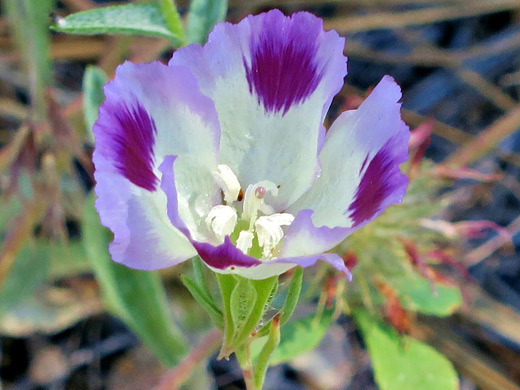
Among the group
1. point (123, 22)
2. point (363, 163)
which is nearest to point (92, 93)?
point (123, 22)

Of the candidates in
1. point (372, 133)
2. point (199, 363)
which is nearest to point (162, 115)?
point (372, 133)

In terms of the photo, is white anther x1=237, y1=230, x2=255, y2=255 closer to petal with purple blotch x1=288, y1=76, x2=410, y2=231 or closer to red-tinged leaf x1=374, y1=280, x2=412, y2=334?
petal with purple blotch x1=288, y1=76, x2=410, y2=231

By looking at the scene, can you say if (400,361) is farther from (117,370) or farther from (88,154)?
(88,154)

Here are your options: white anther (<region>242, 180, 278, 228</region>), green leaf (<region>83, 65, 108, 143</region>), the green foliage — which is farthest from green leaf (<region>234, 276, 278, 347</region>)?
green leaf (<region>83, 65, 108, 143</region>)

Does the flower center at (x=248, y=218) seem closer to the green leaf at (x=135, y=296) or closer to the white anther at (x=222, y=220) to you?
the white anther at (x=222, y=220)

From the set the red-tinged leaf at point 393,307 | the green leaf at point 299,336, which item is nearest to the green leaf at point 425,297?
the red-tinged leaf at point 393,307
